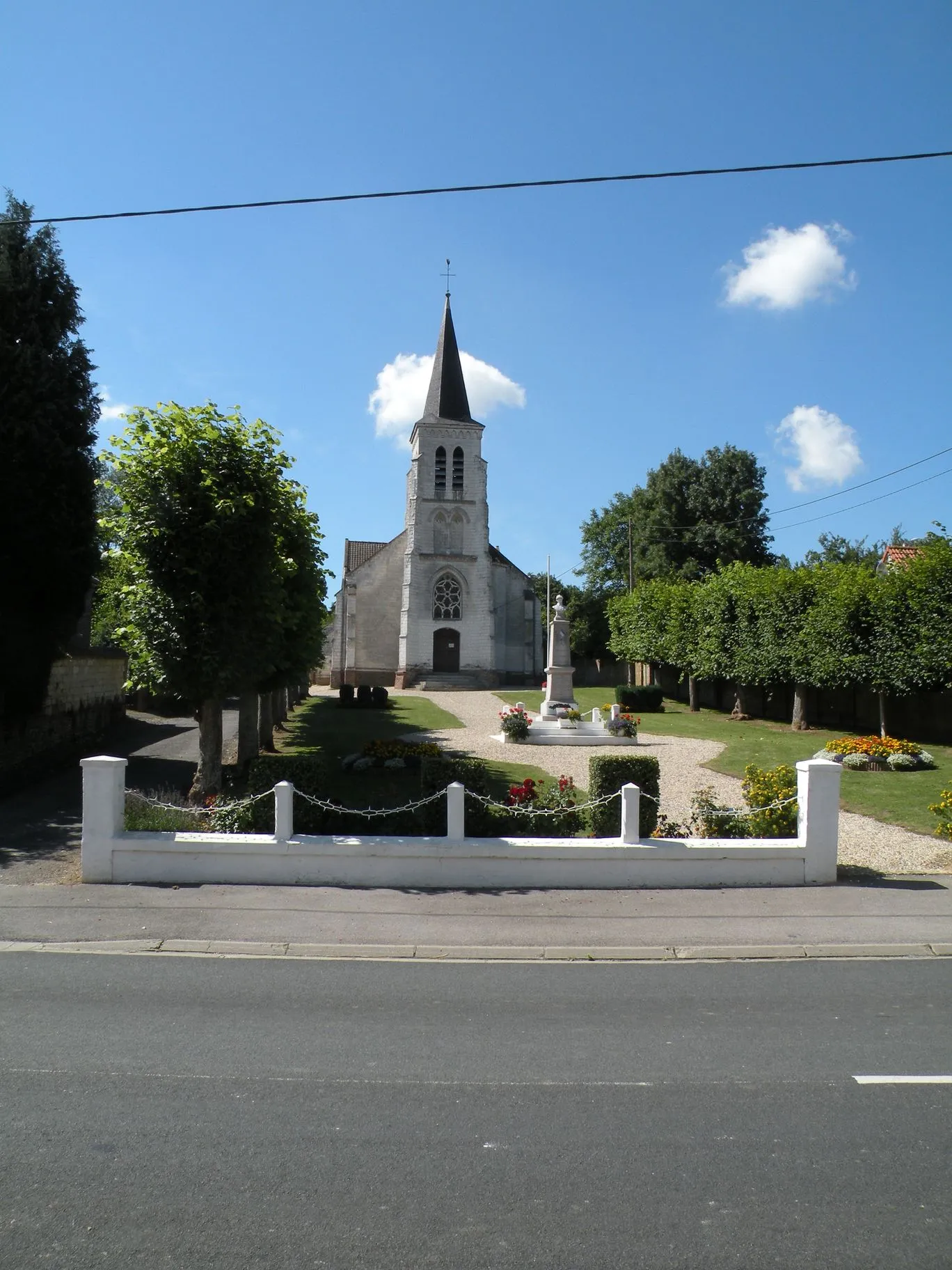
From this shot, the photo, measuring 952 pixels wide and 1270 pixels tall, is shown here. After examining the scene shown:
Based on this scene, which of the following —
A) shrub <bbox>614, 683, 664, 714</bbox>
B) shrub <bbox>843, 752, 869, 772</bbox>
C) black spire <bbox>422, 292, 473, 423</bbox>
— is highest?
black spire <bbox>422, 292, 473, 423</bbox>

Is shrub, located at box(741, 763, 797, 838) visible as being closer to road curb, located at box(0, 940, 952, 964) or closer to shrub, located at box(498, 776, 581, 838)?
shrub, located at box(498, 776, 581, 838)

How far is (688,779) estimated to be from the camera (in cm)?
1853

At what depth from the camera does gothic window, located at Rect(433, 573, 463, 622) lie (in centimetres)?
5653

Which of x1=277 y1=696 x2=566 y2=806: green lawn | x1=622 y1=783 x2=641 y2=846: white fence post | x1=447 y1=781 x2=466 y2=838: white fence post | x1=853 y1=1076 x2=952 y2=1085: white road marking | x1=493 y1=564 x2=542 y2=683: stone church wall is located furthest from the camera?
x1=493 y1=564 x2=542 y2=683: stone church wall

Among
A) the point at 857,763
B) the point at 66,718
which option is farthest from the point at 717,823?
the point at 66,718

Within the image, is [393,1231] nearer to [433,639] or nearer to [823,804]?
[823,804]

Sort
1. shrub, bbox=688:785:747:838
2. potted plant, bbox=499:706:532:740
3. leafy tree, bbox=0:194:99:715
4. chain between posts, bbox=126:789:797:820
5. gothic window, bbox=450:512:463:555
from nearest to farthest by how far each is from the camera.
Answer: chain between posts, bbox=126:789:797:820 < shrub, bbox=688:785:747:838 < leafy tree, bbox=0:194:99:715 < potted plant, bbox=499:706:532:740 < gothic window, bbox=450:512:463:555

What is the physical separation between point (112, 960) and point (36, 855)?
15.1 feet

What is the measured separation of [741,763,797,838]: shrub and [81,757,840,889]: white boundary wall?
524mm

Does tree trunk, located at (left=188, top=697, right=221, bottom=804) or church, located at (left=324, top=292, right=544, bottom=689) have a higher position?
church, located at (left=324, top=292, right=544, bottom=689)

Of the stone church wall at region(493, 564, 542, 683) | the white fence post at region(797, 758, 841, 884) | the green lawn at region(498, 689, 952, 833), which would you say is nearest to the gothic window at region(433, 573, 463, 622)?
the stone church wall at region(493, 564, 542, 683)

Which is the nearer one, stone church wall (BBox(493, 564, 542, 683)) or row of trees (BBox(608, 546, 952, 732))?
row of trees (BBox(608, 546, 952, 732))

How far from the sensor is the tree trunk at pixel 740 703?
36.2 metres

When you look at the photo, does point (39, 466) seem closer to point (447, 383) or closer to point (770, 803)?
point (770, 803)
